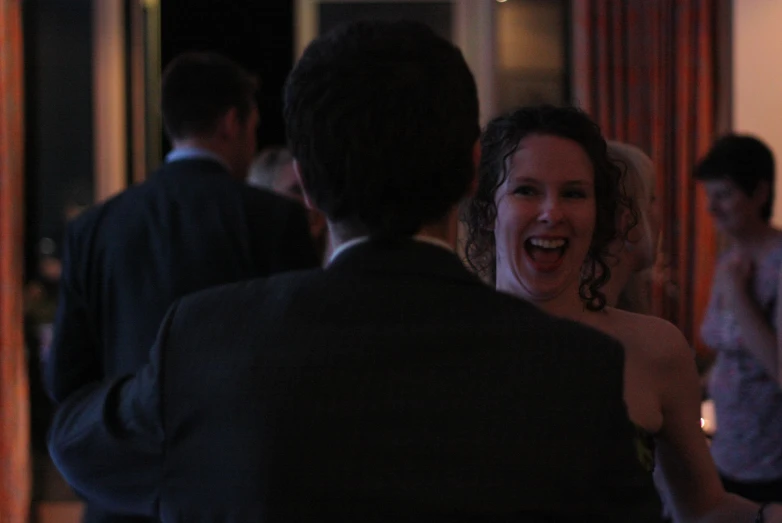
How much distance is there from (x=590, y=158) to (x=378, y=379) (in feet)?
2.09

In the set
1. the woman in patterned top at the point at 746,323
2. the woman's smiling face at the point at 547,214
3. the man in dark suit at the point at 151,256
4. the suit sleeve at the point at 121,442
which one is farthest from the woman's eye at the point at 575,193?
the woman in patterned top at the point at 746,323

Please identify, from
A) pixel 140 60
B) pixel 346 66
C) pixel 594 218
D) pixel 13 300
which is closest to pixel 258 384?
pixel 346 66

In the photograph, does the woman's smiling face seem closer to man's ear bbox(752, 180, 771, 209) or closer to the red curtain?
man's ear bbox(752, 180, 771, 209)

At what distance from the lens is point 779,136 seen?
13.4 ft

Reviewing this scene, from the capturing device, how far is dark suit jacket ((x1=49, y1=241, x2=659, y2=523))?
0.82 metres

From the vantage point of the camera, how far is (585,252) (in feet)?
4.52

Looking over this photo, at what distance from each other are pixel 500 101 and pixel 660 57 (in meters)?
0.69

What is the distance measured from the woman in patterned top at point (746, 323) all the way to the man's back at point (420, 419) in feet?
5.33

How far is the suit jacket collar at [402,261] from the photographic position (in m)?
0.87

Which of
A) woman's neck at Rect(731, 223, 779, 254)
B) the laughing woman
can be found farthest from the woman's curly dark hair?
woman's neck at Rect(731, 223, 779, 254)

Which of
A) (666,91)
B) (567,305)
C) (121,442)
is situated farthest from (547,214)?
(666,91)

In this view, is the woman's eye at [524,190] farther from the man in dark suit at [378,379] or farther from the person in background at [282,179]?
the person in background at [282,179]

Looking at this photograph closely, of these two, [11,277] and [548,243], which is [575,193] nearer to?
[548,243]

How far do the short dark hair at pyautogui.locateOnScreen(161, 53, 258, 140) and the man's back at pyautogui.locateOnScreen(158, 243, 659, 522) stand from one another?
1.63 m
